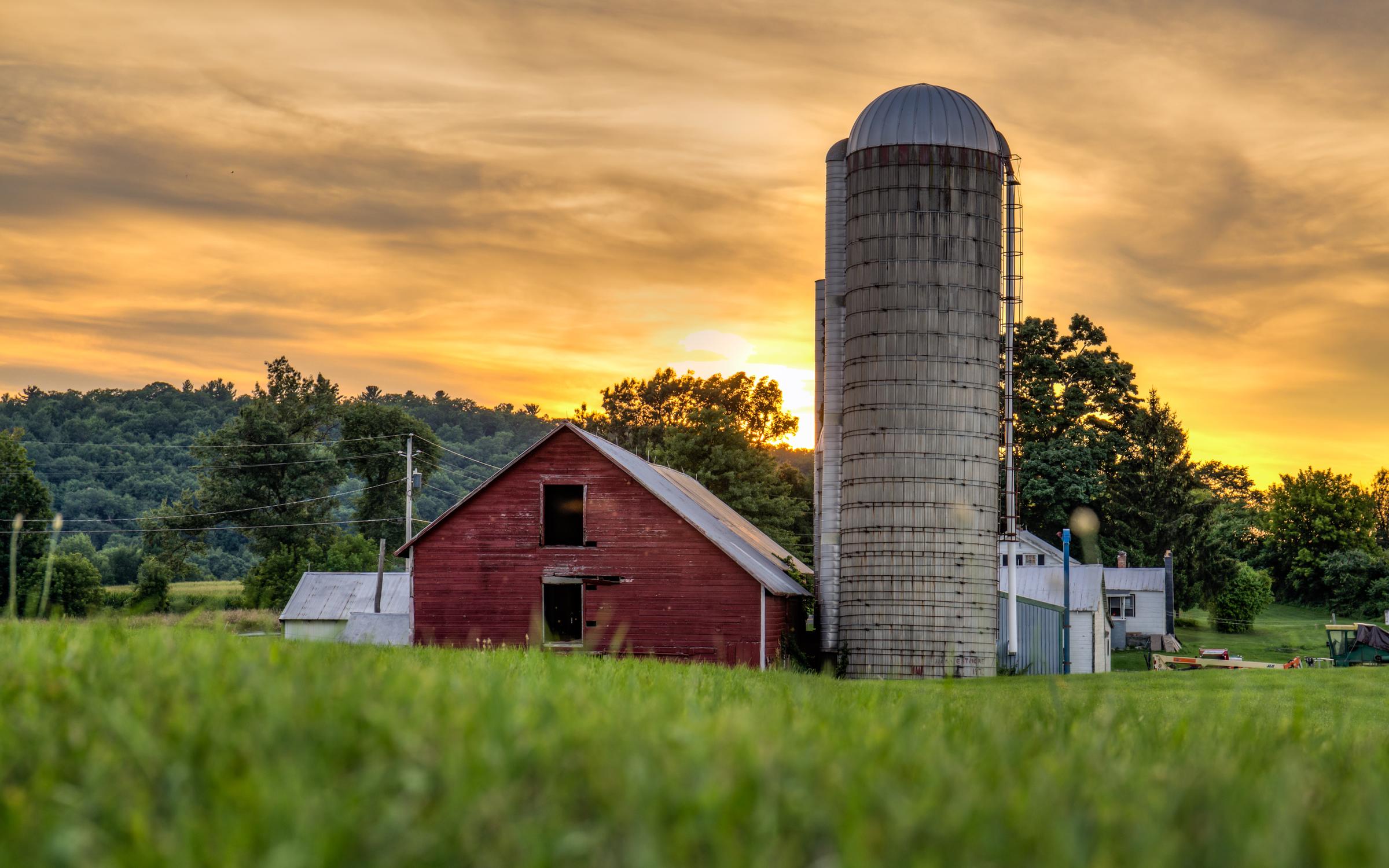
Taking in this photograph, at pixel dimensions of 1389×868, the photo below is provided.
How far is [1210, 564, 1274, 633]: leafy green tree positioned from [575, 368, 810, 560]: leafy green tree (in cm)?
2444

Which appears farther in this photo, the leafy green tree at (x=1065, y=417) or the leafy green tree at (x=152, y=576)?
the leafy green tree at (x=1065, y=417)

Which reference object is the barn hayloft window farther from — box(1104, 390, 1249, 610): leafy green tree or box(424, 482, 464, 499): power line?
box(424, 482, 464, 499): power line

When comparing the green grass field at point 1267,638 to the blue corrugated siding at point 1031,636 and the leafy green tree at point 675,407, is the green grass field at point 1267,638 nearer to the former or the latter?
the blue corrugated siding at point 1031,636

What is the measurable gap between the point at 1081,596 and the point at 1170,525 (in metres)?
A: 29.0

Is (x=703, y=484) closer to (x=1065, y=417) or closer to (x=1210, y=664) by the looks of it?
(x=1065, y=417)

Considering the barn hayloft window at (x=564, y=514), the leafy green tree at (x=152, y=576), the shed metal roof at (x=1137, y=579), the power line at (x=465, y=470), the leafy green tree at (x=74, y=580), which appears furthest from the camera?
the power line at (x=465, y=470)

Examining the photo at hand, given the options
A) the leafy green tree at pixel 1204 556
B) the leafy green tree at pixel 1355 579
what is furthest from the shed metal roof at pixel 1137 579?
the leafy green tree at pixel 1355 579

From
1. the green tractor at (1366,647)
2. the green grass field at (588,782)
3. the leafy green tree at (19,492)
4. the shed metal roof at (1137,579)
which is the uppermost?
the leafy green tree at (19,492)

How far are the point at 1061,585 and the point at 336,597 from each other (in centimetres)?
2812

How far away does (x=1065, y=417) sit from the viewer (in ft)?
213

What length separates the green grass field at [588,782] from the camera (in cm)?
209

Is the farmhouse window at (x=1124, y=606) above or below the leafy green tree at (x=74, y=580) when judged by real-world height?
below

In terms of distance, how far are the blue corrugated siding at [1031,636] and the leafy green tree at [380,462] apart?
4936 cm

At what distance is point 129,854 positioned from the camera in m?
2.01
